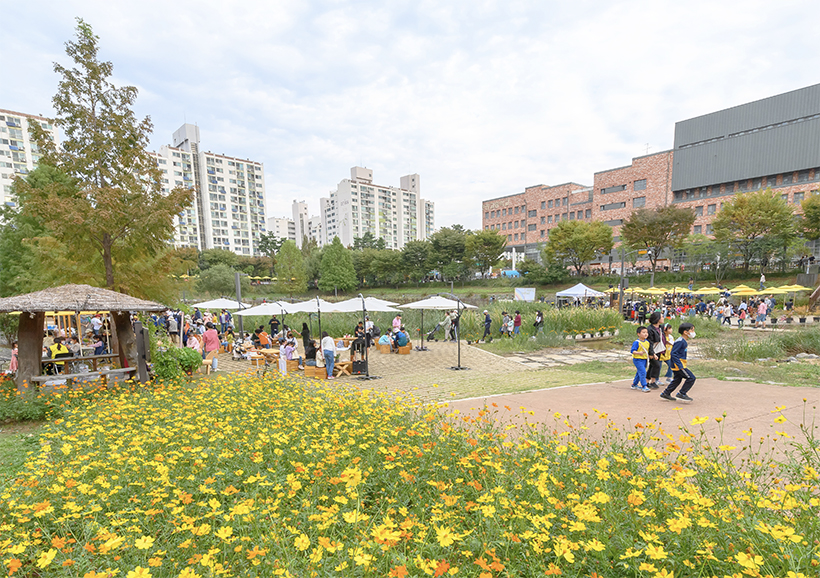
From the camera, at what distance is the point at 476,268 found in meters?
57.9

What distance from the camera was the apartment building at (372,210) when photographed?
11169cm

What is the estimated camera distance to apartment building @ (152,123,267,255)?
85.8 m

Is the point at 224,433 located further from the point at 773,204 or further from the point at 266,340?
the point at 773,204

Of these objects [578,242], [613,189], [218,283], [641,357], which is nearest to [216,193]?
[218,283]

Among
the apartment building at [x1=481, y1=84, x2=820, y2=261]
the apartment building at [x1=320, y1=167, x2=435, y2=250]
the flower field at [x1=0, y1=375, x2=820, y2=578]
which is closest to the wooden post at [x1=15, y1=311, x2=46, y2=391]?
the flower field at [x1=0, y1=375, x2=820, y2=578]

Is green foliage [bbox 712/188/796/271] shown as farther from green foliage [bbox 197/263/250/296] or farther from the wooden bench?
green foliage [bbox 197/263/250/296]

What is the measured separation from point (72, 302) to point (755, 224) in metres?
47.3

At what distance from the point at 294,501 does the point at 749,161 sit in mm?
61583

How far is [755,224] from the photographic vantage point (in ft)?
113

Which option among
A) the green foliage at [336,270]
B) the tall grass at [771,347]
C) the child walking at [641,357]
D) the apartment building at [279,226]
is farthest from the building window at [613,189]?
the apartment building at [279,226]

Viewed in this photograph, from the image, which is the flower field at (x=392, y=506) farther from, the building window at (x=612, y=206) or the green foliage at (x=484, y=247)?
the building window at (x=612, y=206)

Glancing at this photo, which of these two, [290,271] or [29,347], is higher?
[290,271]

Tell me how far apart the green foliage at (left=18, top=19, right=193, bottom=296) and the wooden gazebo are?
2781 mm

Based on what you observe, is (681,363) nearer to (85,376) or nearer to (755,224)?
(85,376)
